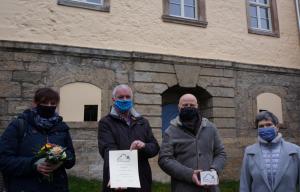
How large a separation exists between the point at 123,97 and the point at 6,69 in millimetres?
5212

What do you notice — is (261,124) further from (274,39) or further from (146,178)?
(274,39)

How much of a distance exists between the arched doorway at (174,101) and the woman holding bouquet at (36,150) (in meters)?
6.73

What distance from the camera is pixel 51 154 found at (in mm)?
3277

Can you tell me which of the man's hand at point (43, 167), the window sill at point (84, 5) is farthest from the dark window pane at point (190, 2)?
the man's hand at point (43, 167)

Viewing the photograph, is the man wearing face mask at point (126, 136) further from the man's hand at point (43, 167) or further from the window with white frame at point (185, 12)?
the window with white frame at point (185, 12)

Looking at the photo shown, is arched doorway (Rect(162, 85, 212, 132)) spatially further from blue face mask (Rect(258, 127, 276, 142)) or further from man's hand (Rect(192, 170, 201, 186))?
man's hand (Rect(192, 170, 201, 186))

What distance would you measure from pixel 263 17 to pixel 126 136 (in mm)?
9258

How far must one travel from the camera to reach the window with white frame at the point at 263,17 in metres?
11.3

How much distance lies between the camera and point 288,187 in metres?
3.71

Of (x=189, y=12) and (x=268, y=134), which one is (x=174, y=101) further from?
(x=268, y=134)

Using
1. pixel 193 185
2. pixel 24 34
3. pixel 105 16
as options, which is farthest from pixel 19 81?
pixel 193 185

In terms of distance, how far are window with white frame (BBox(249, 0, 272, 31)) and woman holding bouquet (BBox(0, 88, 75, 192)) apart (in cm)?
909

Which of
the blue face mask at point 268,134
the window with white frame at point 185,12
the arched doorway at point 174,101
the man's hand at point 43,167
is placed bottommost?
the man's hand at point 43,167

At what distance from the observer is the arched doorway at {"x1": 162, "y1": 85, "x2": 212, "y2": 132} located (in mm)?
10188
